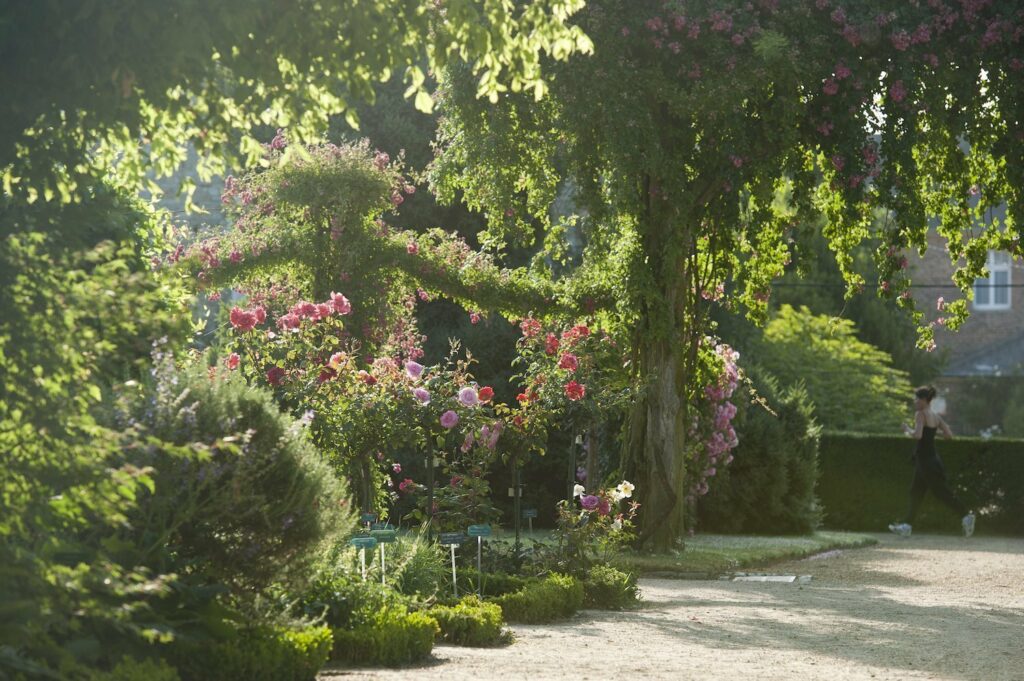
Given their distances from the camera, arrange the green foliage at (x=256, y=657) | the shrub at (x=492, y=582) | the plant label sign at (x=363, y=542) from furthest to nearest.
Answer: the shrub at (x=492, y=582) < the plant label sign at (x=363, y=542) < the green foliage at (x=256, y=657)

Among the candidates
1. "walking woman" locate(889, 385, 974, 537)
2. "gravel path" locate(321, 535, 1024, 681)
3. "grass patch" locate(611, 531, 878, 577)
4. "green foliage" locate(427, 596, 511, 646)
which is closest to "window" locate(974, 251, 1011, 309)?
"walking woman" locate(889, 385, 974, 537)

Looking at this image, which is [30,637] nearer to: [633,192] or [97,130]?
[97,130]

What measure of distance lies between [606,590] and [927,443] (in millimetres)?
8661

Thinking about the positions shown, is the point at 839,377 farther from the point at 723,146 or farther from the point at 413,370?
the point at 413,370

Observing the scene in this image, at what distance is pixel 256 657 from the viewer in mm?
5785

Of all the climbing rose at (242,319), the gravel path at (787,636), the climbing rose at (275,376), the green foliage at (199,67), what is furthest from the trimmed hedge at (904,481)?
the green foliage at (199,67)

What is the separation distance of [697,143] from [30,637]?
29.7ft

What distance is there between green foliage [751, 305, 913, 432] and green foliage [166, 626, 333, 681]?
2272 cm

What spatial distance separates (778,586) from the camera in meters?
11.6

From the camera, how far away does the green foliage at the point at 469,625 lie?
7.71 meters

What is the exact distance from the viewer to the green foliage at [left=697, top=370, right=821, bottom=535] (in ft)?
58.0

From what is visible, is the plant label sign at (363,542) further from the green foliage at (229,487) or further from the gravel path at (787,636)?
the green foliage at (229,487)

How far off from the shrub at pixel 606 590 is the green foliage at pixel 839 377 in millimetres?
18634

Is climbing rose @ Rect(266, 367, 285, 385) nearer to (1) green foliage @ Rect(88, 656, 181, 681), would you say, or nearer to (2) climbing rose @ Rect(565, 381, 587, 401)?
(2) climbing rose @ Rect(565, 381, 587, 401)
